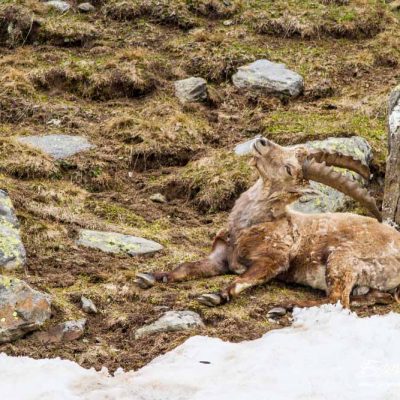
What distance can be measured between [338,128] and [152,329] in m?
8.16

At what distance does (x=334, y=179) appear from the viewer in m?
9.46

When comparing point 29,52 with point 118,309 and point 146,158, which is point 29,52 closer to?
point 146,158

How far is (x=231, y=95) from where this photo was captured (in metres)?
17.4

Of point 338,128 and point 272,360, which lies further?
point 338,128

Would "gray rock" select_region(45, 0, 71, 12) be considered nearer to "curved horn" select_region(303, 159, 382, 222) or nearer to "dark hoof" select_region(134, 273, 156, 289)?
"curved horn" select_region(303, 159, 382, 222)

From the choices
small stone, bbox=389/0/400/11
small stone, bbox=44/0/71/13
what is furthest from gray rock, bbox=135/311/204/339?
small stone, bbox=389/0/400/11

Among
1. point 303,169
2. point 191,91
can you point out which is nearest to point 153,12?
point 191,91

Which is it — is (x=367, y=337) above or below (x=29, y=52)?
above

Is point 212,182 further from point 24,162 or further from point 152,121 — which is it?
point 24,162

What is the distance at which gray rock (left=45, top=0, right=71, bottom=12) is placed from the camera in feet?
66.3

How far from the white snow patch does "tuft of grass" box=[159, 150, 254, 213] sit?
18.1 feet

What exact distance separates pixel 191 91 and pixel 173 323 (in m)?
10.1

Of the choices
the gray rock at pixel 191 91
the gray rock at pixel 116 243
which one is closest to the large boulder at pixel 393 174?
the gray rock at pixel 116 243

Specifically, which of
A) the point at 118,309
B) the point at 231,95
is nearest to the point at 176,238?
the point at 118,309
